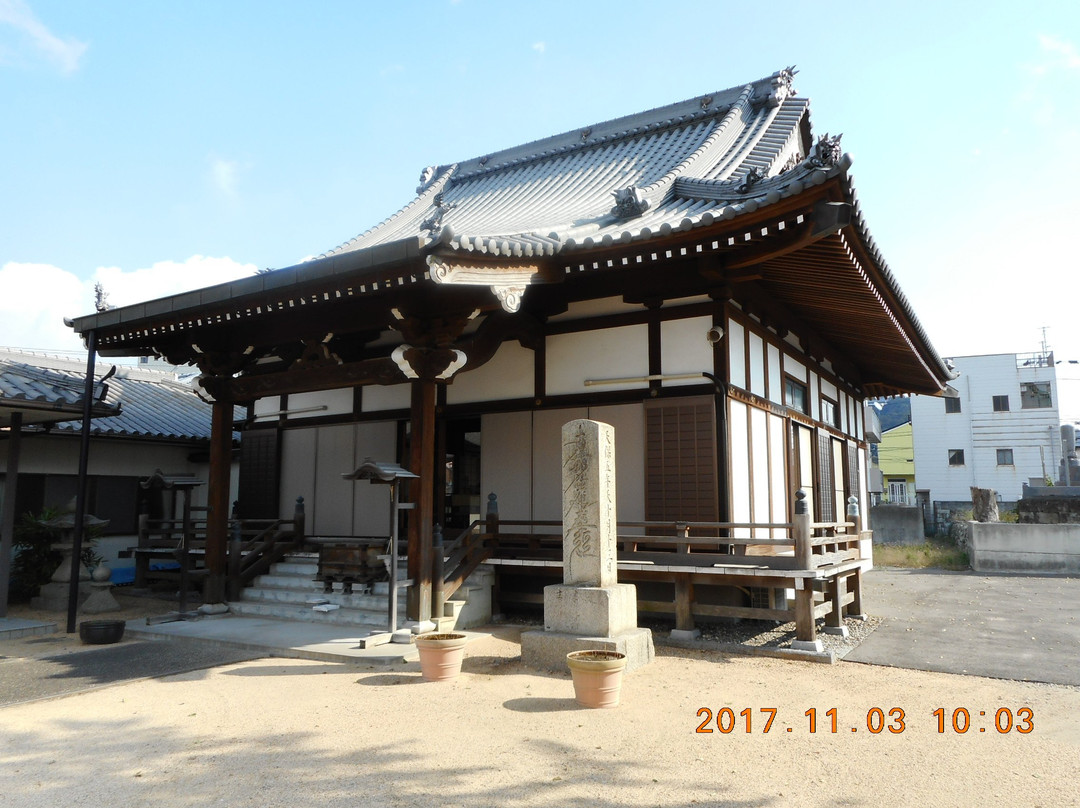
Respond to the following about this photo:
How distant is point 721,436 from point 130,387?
50.8 feet

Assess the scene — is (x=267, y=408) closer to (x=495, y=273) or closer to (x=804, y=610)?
(x=495, y=273)

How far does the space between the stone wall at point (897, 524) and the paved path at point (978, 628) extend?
1221cm

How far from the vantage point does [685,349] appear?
9312mm

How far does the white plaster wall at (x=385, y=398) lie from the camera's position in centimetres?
1162

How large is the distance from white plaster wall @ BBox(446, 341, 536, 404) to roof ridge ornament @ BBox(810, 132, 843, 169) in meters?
4.81

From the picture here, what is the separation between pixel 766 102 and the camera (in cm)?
1384

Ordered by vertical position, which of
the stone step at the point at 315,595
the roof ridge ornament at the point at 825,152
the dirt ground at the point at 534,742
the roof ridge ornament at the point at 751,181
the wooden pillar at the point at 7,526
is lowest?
the dirt ground at the point at 534,742

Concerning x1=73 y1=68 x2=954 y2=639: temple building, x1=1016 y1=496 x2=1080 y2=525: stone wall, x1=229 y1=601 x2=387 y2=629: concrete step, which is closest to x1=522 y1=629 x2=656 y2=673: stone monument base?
x1=73 y1=68 x2=954 y2=639: temple building

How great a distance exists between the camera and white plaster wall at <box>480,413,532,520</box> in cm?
1034

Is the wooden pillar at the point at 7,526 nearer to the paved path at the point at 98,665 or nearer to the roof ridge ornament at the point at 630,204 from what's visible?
the paved path at the point at 98,665

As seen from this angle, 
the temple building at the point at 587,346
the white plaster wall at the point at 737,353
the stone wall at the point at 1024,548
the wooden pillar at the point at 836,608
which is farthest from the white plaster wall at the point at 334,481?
the stone wall at the point at 1024,548

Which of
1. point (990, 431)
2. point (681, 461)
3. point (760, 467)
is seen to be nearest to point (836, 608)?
point (760, 467)

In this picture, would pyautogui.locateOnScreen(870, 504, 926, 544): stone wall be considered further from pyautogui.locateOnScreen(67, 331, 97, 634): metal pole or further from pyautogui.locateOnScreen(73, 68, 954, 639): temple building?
pyautogui.locateOnScreen(67, 331, 97, 634): metal pole

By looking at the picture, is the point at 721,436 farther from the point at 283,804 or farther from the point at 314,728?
the point at 283,804
